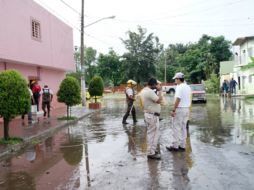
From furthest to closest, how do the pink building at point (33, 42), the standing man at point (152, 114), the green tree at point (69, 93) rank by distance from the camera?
1. the green tree at point (69, 93)
2. the pink building at point (33, 42)
3. the standing man at point (152, 114)

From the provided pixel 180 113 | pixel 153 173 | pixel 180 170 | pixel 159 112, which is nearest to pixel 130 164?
pixel 153 173

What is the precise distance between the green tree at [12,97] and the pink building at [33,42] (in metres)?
5.43

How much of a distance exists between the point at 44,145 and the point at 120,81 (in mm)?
52013

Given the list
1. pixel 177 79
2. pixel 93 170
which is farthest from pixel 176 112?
pixel 93 170

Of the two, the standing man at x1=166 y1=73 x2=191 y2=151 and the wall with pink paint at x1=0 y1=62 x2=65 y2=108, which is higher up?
the wall with pink paint at x1=0 y1=62 x2=65 y2=108

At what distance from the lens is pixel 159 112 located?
8188 mm

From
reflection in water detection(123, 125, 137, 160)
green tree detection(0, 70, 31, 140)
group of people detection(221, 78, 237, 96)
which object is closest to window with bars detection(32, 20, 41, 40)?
reflection in water detection(123, 125, 137, 160)

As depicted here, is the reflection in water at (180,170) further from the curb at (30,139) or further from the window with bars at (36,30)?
the window with bars at (36,30)

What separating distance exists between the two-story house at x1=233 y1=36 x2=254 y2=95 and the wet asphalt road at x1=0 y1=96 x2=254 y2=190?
94.4 feet

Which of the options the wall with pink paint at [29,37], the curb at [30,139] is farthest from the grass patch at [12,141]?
the wall with pink paint at [29,37]

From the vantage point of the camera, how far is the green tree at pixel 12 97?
10219 mm

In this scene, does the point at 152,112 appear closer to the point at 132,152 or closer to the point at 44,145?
the point at 132,152

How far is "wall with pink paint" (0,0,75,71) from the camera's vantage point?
16250 mm

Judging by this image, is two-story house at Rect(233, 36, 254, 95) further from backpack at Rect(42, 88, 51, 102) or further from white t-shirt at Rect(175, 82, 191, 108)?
white t-shirt at Rect(175, 82, 191, 108)
